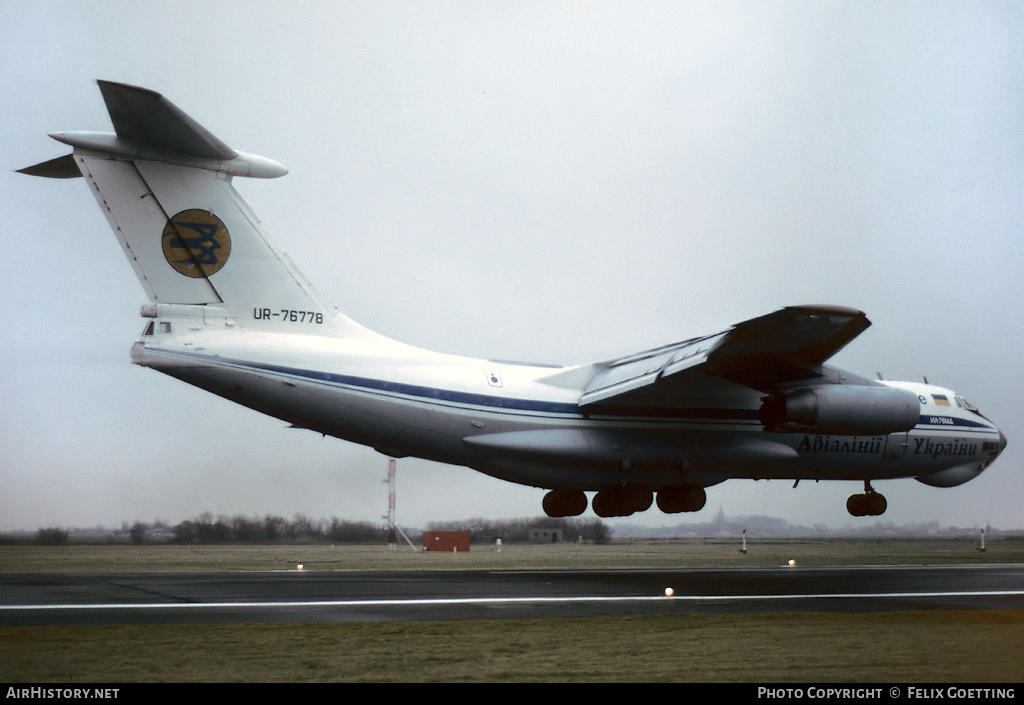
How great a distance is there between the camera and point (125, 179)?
41.7 ft

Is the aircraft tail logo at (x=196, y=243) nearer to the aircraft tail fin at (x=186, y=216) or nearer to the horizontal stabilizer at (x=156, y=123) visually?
the aircraft tail fin at (x=186, y=216)

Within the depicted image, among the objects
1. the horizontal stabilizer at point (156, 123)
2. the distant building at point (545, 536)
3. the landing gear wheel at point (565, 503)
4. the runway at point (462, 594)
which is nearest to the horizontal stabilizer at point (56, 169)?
the horizontal stabilizer at point (156, 123)

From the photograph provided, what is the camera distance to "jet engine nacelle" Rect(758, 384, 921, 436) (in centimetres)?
1497

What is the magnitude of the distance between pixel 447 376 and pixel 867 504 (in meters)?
9.76

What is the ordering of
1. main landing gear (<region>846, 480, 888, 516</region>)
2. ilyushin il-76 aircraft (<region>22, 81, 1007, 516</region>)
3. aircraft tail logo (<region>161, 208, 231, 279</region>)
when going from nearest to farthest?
ilyushin il-76 aircraft (<region>22, 81, 1007, 516</region>) < aircraft tail logo (<region>161, 208, 231, 279</region>) < main landing gear (<region>846, 480, 888, 516</region>)

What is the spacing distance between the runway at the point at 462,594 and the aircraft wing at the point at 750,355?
3.10 m

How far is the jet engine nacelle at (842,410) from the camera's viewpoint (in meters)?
15.0

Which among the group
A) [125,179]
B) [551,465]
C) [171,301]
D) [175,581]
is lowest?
[175,581]

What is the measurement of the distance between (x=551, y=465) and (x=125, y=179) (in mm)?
7666

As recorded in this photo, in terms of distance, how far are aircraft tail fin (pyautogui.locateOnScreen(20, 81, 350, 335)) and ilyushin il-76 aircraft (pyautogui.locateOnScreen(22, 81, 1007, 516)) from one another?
0.06 ft

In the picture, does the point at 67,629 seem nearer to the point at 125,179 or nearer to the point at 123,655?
the point at 123,655

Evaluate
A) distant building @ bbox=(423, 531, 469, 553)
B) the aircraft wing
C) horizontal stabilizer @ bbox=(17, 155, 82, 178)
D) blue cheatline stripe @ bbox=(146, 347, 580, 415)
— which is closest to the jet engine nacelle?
the aircraft wing

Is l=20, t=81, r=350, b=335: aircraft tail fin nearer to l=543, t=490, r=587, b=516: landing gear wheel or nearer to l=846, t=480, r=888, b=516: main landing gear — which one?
l=543, t=490, r=587, b=516: landing gear wheel
